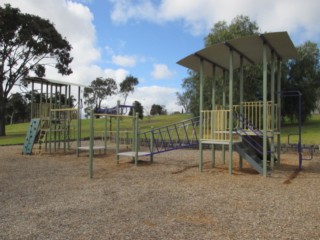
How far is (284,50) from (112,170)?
660 centimetres

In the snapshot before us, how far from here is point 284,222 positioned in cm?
495

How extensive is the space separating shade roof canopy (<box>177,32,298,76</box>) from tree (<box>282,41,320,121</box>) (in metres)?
17.5

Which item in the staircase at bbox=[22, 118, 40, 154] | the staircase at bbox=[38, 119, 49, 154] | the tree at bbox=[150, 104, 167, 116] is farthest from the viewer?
the tree at bbox=[150, 104, 167, 116]

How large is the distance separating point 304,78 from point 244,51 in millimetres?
19851

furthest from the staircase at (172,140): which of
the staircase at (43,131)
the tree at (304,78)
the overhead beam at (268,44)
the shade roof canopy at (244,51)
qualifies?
the tree at (304,78)

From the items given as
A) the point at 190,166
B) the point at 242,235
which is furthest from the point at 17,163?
the point at 242,235

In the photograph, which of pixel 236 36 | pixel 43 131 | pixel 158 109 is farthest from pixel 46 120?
pixel 158 109

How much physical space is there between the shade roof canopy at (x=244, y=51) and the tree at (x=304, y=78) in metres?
17.5

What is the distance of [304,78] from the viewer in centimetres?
2762

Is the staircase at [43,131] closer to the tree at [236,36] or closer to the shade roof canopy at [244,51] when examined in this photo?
the shade roof canopy at [244,51]

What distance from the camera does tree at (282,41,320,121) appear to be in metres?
27.3

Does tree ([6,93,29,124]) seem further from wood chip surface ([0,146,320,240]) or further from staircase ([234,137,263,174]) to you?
staircase ([234,137,263,174])

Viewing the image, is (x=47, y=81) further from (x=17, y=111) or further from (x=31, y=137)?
(x=17, y=111)

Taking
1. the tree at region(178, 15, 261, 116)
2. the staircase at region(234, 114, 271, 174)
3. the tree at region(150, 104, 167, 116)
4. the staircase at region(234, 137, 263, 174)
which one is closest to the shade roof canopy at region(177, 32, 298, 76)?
the staircase at region(234, 114, 271, 174)
